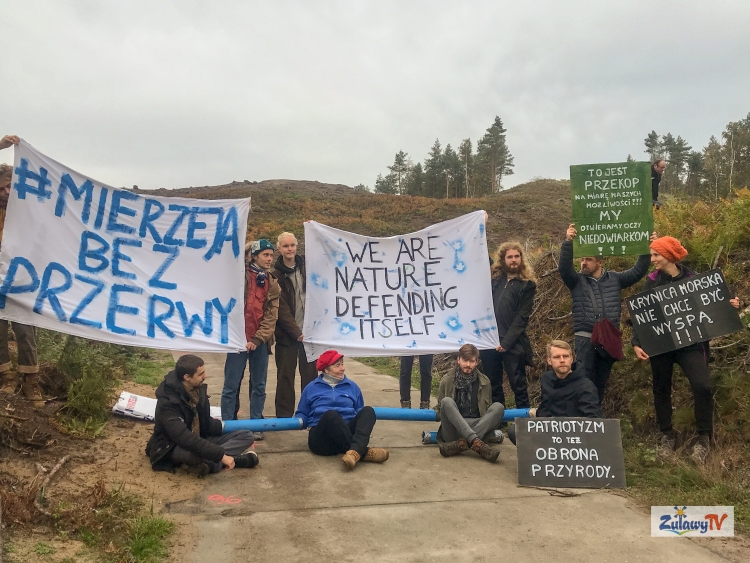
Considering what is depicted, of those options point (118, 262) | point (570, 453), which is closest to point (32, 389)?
point (118, 262)

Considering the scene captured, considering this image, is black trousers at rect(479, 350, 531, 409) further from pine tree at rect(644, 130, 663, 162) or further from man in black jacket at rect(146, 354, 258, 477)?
pine tree at rect(644, 130, 663, 162)

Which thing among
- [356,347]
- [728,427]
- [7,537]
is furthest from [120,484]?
[728,427]

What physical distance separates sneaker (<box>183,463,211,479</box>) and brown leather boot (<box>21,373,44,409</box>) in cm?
166

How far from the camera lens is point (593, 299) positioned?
5.63m

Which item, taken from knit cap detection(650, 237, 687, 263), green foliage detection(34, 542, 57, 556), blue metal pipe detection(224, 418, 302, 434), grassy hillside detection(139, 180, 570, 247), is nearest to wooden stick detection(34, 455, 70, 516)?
green foliage detection(34, 542, 57, 556)

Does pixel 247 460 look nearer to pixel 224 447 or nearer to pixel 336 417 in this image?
pixel 224 447

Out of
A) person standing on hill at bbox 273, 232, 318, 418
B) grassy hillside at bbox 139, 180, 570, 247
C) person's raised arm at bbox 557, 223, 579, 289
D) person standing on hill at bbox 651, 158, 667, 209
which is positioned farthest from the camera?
grassy hillside at bbox 139, 180, 570, 247

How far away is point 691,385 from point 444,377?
209cm

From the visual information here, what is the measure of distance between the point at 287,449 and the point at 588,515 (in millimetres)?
2678

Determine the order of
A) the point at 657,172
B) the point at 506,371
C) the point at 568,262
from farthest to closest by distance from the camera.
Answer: the point at 657,172, the point at 506,371, the point at 568,262

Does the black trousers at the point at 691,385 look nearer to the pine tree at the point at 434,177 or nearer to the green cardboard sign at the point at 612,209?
the green cardboard sign at the point at 612,209

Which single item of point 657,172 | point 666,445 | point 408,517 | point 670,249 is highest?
point 657,172

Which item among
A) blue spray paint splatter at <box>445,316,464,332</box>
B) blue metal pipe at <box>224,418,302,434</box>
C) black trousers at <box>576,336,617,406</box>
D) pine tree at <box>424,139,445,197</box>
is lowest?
blue metal pipe at <box>224,418,302,434</box>

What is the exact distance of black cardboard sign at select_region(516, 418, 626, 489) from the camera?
4.67 meters
